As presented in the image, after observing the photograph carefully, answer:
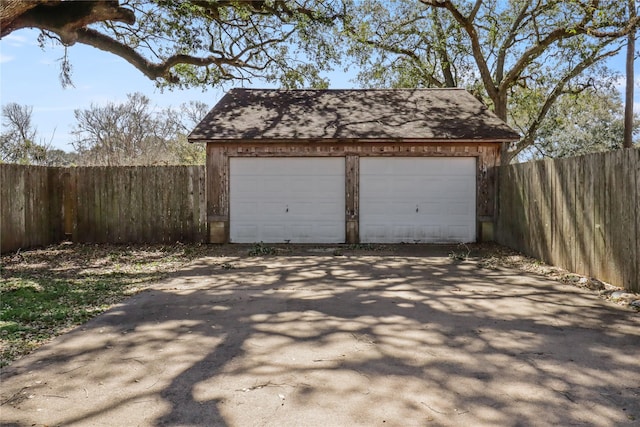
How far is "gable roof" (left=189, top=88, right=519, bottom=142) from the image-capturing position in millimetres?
11242

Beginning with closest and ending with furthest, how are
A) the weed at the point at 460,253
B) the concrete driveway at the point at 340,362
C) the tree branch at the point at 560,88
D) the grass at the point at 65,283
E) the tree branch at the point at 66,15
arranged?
the concrete driveway at the point at 340,362, the grass at the point at 65,283, the tree branch at the point at 66,15, the weed at the point at 460,253, the tree branch at the point at 560,88

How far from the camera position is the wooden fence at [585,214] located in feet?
19.2

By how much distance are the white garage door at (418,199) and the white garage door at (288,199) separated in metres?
0.71

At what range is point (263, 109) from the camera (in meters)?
12.8

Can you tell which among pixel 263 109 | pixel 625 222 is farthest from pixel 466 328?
pixel 263 109

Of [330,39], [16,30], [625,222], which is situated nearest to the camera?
[625,222]

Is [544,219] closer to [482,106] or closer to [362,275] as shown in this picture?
[362,275]

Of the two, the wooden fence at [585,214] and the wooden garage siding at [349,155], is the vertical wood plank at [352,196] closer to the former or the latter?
the wooden garage siding at [349,155]

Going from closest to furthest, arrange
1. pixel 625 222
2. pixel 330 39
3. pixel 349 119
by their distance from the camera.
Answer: pixel 625 222
pixel 349 119
pixel 330 39

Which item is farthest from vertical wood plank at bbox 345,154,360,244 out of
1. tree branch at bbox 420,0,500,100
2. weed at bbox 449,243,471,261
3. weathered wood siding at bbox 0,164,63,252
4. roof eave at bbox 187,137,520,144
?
weathered wood siding at bbox 0,164,63,252

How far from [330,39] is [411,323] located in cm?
1179

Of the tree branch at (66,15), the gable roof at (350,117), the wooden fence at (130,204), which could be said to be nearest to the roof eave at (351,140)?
the gable roof at (350,117)

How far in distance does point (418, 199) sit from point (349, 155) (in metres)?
2.06

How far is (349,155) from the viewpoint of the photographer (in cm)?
1139
